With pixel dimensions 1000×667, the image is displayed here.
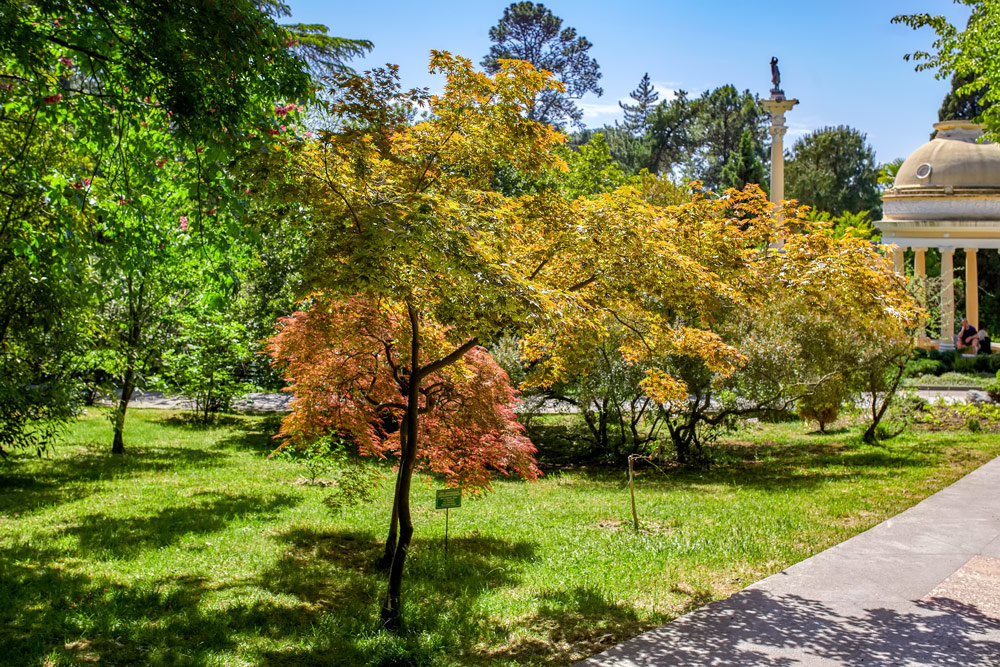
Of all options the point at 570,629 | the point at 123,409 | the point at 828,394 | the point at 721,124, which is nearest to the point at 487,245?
the point at 570,629

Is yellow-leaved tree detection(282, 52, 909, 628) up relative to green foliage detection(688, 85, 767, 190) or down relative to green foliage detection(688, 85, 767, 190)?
down

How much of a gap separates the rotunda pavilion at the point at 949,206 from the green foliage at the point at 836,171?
1765 cm

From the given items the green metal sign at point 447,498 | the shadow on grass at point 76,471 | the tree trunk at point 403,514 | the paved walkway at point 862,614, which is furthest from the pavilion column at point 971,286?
the tree trunk at point 403,514

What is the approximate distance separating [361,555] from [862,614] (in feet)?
15.3

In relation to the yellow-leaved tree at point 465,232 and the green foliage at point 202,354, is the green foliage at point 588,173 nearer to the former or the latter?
the green foliage at point 202,354

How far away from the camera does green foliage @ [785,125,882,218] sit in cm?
5497

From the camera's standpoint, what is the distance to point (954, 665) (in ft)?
17.3

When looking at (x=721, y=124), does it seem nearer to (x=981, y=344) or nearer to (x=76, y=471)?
(x=981, y=344)

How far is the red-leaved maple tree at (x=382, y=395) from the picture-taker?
25.4 ft

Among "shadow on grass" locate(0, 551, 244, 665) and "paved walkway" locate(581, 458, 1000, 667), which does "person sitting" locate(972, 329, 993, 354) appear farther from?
"shadow on grass" locate(0, 551, 244, 665)

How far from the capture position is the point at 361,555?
8250mm

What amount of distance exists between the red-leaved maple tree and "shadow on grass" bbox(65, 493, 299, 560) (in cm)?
169

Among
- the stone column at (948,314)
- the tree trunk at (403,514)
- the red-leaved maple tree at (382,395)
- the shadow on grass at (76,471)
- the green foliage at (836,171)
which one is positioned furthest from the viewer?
the green foliage at (836,171)

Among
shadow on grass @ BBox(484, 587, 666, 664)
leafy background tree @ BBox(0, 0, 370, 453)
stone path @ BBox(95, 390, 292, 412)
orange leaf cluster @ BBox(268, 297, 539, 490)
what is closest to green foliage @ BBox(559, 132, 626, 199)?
stone path @ BBox(95, 390, 292, 412)
